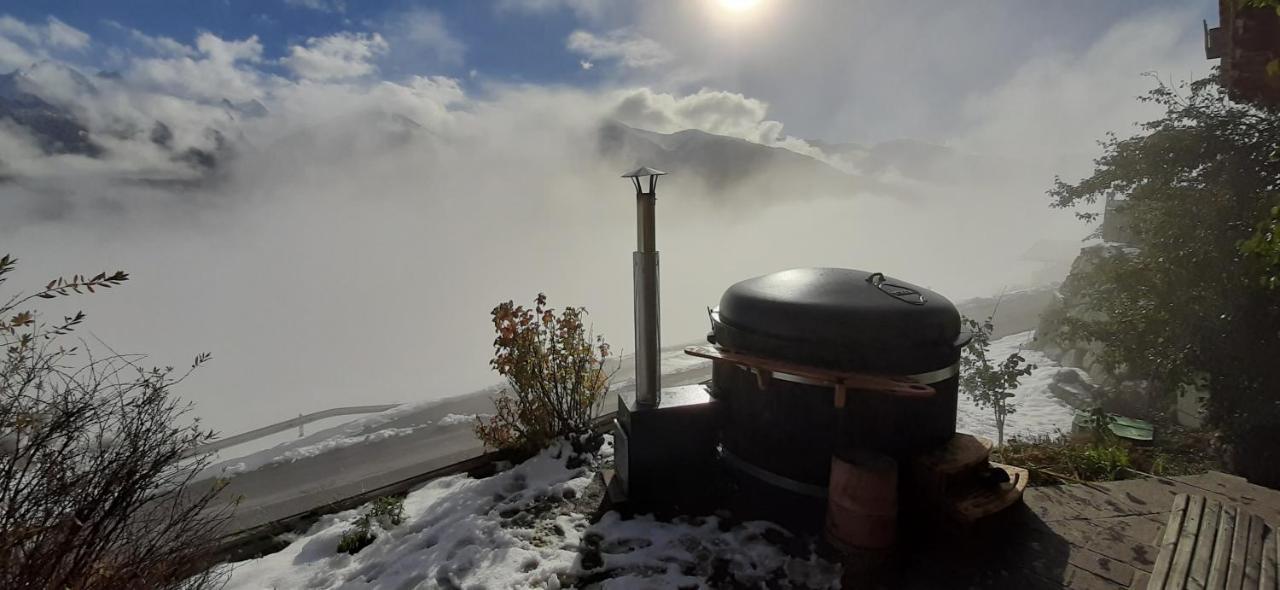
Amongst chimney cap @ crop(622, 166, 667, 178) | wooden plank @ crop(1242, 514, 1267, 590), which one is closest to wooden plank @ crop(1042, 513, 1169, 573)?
wooden plank @ crop(1242, 514, 1267, 590)

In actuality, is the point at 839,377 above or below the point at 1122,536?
above

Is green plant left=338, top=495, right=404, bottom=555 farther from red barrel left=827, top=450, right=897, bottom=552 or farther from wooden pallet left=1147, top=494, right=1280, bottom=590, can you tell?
wooden pallet left=1147, top=494, right=1280, bottom=590

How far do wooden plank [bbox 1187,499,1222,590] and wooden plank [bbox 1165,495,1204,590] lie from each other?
19 mm

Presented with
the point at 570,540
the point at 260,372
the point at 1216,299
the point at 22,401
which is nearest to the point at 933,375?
the point at 570,540

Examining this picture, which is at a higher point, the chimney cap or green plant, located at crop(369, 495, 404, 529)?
the chimney cap

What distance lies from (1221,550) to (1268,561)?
0.73ft

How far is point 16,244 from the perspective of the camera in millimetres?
79562

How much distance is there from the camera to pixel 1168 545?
3.49 meters

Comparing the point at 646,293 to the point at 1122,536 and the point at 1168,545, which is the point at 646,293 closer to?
the point at 1168,545

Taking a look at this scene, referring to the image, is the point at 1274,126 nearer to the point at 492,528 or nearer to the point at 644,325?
the point at 644,325

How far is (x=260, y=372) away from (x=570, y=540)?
81.8m

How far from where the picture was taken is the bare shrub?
2840 millimetres

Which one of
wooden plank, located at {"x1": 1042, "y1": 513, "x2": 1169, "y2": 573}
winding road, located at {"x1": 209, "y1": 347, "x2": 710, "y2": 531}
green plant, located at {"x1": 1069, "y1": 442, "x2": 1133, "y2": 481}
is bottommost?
winding road, located at {"x1": 209, "y1": 347, "x2": 710, "y2": 531}

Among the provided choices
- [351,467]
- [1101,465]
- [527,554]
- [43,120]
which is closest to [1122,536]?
[1101,465]
